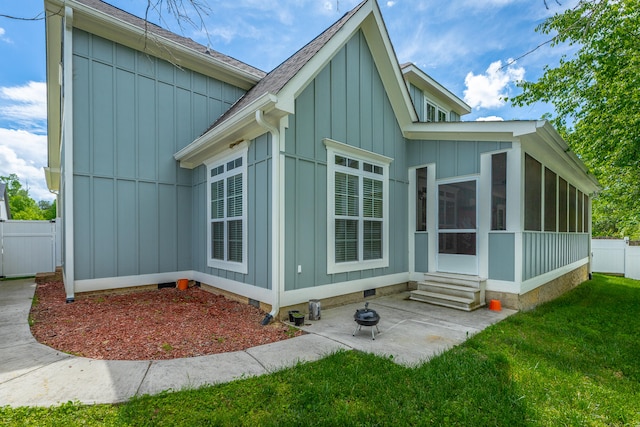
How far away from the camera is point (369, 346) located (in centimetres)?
376

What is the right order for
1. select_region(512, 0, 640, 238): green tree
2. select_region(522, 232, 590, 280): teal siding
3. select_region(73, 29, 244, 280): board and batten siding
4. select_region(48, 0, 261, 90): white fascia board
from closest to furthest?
select_region(522, 232, 590, 280): teal siding, select_region(48, 0, 261, 90): white fascia board, select_region(73, 29, 244, 280): board and batten siding, select_region(512, 0, 640, 238): green tree

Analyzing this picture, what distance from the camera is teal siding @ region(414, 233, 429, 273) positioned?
6859 millimetres

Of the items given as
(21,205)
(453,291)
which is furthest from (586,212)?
(21,205)

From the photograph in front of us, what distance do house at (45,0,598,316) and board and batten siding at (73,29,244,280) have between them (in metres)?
0.03

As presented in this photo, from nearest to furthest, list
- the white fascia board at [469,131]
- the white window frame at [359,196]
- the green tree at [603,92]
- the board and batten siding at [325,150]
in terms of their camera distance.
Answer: the board and batten siding at [325,150], the white fascia board at [469,131], the white window frame at [359,196], the green tree at [603,92]

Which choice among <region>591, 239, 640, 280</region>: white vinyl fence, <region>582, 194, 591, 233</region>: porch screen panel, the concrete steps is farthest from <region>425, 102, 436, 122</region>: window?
<region>591, 239, 640, 280</region>: white vinyl fence

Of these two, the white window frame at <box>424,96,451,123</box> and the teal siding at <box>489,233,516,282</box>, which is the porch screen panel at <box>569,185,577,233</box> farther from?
the teal siding at <box>489,233,516,282</box>

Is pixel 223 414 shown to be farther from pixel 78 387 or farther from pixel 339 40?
pixel 339 40

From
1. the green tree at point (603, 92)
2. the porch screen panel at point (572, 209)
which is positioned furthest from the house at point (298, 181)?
the green tree at point (603, 92)

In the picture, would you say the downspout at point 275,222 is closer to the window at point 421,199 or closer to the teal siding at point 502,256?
the window at point 421,199

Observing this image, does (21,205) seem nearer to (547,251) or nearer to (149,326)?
(149,326)

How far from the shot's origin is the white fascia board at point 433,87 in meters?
8.86

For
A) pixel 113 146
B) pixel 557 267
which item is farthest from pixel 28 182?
pixel 557 267

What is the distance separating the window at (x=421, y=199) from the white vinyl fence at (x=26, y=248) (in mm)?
10967
